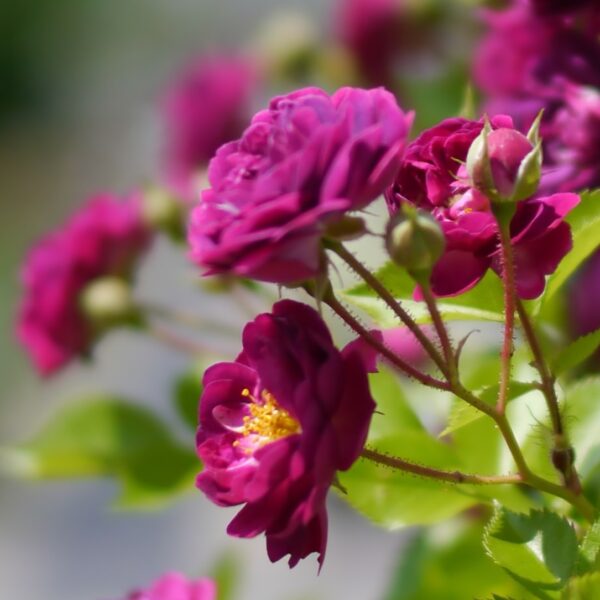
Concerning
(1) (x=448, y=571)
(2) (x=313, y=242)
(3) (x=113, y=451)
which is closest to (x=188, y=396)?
(3) (x=113, y=451)

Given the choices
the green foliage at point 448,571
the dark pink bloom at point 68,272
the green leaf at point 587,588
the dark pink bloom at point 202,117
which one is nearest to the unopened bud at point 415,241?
the green leaf at point 587,588

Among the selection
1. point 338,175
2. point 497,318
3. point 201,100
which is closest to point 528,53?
point 497,318

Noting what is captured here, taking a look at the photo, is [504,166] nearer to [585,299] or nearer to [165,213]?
[585,299]

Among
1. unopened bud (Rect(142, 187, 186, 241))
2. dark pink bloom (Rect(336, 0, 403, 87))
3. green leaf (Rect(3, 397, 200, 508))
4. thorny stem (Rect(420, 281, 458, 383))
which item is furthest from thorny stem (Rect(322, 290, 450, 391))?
dark pink bloom (Rect(336, 0, 403, 87))

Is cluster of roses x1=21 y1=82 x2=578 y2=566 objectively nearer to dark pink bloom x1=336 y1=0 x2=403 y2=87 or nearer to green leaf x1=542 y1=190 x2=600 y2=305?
green leaf x1=542 y1=190 x2=600 y2=305

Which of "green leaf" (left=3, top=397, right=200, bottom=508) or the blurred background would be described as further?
the blurred background

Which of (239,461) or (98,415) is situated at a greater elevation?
(239,461)

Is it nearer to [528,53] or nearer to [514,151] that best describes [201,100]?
[528,53]
